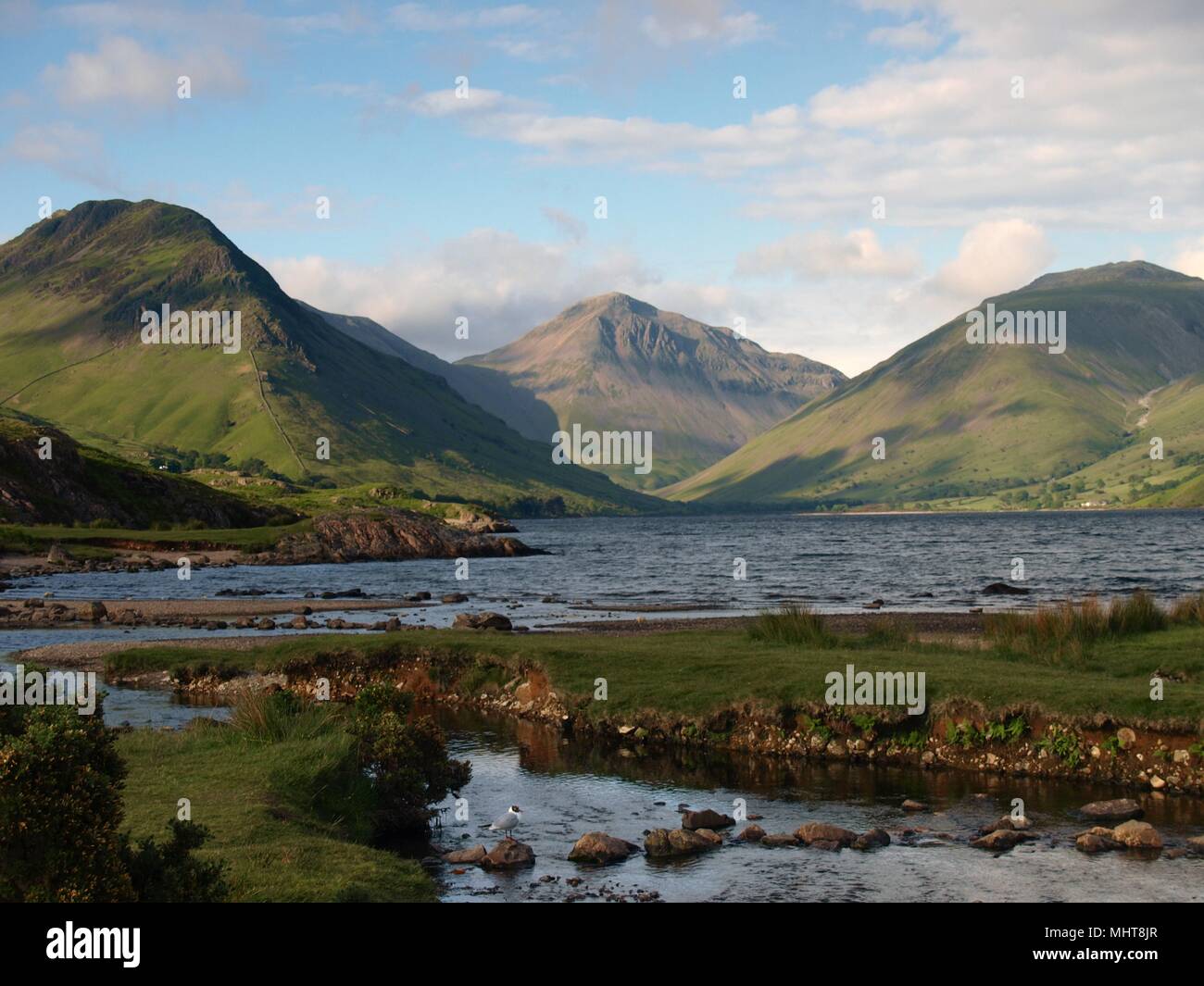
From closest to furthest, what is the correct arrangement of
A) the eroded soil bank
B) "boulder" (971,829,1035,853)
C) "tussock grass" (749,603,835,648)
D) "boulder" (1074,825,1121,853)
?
"boulder" (1074,825,1121,853) < "boulder" (971,829,1035,853) < the eroded soil bank < "tussock grass" (749,603,835,648)

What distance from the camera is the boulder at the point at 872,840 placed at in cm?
2173

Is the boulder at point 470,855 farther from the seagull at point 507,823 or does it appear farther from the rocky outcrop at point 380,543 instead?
the rocky outcrop at point 380,543

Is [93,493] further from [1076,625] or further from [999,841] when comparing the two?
[999,841]

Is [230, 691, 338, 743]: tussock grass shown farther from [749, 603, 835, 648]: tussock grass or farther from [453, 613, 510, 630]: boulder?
[453, 613, 510, 630]: boulder

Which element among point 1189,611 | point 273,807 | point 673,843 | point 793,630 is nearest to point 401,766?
point 273,807

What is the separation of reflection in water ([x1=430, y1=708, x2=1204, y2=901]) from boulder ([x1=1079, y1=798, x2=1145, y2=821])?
1.11 feet

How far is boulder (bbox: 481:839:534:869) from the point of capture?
810 inches

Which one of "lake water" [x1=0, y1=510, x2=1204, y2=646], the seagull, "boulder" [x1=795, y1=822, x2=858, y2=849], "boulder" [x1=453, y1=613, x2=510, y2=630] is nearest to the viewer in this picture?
"boulder" [x1=795, y1=822, x2=858, y2=849]

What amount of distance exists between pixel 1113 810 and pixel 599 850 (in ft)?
37.8

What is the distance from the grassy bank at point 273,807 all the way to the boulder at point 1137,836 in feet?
45.3

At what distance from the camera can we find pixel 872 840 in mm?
21875

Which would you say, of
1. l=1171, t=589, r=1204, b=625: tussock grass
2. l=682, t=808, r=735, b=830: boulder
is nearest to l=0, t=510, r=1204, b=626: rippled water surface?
l=1171, t=589, r=1204, b=625: tussock grass

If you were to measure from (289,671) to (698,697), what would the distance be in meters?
17.0
